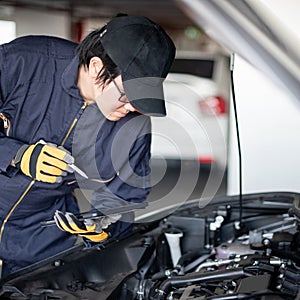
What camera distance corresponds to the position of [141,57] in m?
1.79

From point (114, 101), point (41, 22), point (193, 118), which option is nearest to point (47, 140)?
point (114, 101)

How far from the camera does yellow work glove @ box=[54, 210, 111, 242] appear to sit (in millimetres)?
1911

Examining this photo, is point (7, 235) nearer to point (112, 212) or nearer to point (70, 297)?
point (112, 212)

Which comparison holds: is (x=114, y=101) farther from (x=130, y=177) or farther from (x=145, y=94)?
(x=130, y=177)

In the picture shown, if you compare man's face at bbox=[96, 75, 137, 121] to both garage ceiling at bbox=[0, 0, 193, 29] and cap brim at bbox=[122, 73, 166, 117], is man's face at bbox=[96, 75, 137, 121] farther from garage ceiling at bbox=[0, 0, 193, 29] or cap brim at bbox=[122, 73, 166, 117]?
garage ceiling at bbox=[0, 0, 193, 29]

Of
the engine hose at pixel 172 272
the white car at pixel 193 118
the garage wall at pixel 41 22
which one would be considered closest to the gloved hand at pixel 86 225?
the engine hose at pixel 172 272

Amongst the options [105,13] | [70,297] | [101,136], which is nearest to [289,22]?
[101,136]

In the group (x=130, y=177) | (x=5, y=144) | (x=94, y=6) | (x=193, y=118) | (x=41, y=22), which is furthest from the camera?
(x=94, y=6)

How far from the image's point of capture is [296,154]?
11.6ft

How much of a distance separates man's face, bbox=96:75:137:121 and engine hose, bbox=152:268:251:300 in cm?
53

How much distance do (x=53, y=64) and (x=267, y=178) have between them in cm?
184

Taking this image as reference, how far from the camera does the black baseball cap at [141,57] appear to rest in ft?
5.90

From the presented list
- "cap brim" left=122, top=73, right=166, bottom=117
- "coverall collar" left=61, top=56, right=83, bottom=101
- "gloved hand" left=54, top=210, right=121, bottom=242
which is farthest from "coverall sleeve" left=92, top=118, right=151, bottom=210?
"cap brim" left=122, top=73, right=166, bottom=117

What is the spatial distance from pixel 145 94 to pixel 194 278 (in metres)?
0.55
